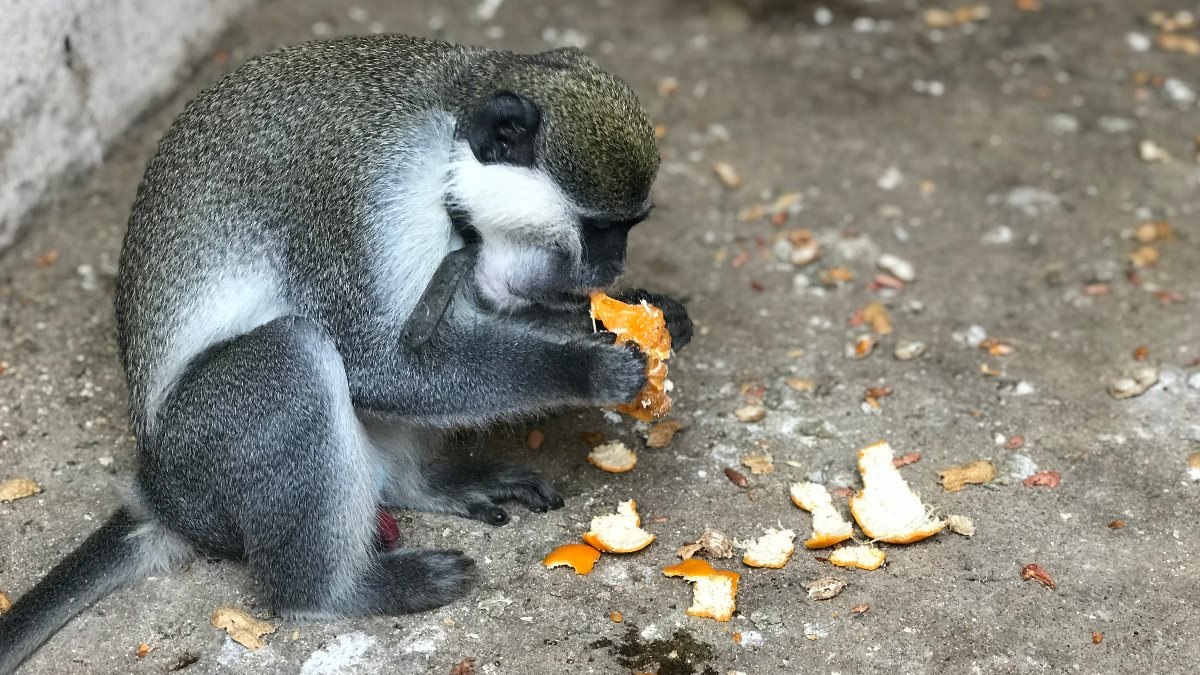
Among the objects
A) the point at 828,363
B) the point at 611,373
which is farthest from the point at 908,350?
the point at 611,373

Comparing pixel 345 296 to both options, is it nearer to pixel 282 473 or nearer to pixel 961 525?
pixel 282 473

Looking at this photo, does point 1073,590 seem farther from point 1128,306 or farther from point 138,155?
point 138,155

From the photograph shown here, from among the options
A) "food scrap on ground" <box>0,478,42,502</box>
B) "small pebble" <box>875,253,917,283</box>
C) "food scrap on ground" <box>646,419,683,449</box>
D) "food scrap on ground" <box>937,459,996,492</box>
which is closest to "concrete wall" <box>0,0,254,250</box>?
"food scrap on ground" <box>0,478,42,502</box>

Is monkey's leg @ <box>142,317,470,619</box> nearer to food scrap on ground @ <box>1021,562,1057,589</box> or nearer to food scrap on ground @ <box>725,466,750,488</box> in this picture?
food scrap on ground @ <box>725,466,750,488</box>

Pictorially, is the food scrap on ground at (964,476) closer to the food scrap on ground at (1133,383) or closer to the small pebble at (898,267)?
the food scrap on ground at (1133,383)

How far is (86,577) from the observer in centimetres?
379

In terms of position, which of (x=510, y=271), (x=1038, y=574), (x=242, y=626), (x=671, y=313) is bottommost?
(x=1038, y=574)

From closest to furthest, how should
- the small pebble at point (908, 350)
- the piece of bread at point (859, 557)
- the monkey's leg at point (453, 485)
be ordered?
the piece of bread at point (859, 557)
the monkey's leg at point (453, 485)
the small pebble at point (908, 350)

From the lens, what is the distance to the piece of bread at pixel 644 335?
12.7 ft

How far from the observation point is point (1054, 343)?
5.09m

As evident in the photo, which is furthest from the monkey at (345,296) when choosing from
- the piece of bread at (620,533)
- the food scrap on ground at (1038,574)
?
the food scrap on ground at (1038,574)

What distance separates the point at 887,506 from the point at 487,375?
1.39 meters

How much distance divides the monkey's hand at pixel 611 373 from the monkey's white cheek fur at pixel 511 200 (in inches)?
13.3

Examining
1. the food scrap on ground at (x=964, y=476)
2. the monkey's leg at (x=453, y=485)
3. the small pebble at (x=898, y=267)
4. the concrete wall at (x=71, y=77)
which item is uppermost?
the concrete wall at (x=71, y=77)
